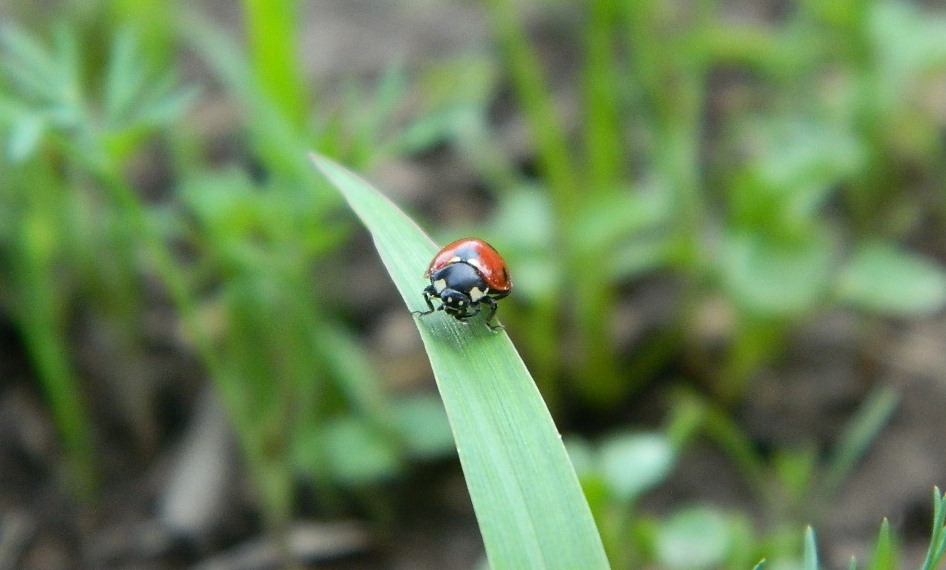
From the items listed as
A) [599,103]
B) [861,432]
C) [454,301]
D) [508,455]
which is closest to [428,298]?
[454,301]

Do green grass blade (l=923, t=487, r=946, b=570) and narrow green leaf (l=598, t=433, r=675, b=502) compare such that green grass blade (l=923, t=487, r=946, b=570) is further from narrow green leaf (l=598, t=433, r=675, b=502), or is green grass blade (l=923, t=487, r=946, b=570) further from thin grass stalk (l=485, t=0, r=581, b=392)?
thin grass stalk (l=485, t=0, r=581, b=392)

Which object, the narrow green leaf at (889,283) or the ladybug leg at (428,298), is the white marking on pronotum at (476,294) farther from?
the narrow green leaf at (889,283)

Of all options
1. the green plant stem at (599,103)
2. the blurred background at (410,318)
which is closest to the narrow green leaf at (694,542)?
the blurred background at (410,318)

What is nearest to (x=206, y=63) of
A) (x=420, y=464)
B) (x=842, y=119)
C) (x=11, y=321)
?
(x=11, y=321)

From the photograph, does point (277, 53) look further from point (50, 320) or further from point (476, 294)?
point (50, 320)

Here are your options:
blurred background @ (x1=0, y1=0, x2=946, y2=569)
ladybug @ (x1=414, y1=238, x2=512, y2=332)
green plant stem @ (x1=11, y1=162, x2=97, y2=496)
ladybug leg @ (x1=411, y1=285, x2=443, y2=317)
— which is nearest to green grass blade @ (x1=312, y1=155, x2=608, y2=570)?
ladybug leg @ (x1=411, y1=285, x2=443, y2=317)

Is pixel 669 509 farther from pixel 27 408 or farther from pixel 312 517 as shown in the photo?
pixel 27 408
